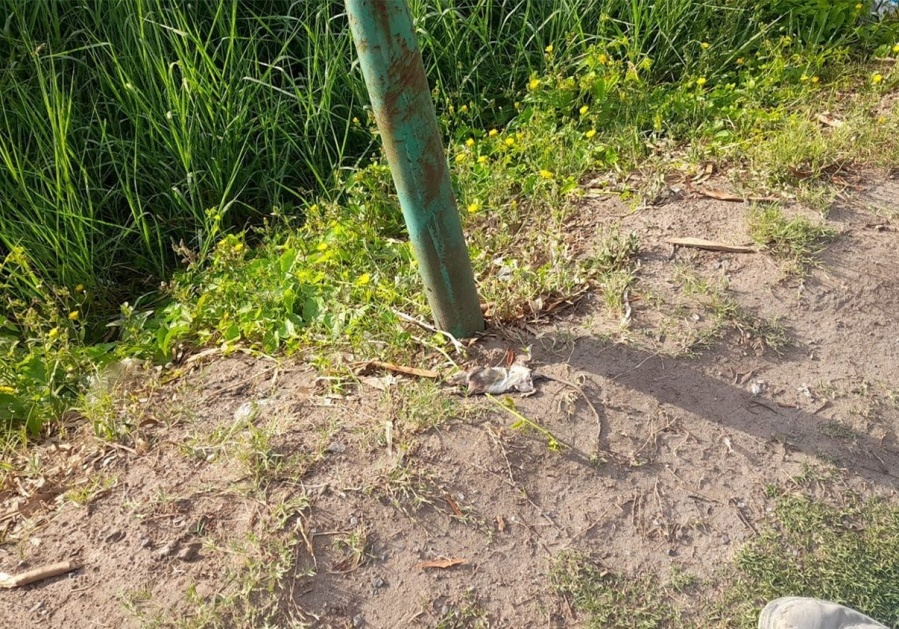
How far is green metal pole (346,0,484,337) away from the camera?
198 cm

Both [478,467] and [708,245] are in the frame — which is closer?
[478,467]

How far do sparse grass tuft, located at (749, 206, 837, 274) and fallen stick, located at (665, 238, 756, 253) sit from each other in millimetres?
70

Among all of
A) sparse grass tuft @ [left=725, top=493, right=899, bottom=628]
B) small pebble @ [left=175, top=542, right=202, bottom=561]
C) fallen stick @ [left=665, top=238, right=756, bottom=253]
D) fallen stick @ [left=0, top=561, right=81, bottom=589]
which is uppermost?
fallen stick @ [left=0, top=561, right=81, bottom=589]

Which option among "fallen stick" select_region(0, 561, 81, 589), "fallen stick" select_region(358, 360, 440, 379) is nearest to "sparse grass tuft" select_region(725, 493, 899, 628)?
"fallen stick" select_region(358, 360, 440, 379)

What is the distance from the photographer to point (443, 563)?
2.27m

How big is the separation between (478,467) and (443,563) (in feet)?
1.04

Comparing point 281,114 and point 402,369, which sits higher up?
point 281,114

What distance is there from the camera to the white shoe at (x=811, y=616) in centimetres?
206

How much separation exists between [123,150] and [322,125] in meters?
0.91

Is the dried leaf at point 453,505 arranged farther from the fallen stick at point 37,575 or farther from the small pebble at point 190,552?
the fallen stick at point 37,575

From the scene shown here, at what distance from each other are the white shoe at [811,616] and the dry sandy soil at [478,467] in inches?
7.7

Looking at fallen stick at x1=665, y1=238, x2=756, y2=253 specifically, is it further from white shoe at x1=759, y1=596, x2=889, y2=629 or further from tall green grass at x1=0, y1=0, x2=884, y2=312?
white shoe at x1=759, y1=596, x2=889, y2=629

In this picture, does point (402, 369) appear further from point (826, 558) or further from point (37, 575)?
point (826, 558)

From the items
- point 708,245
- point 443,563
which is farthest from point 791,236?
point 443,563
